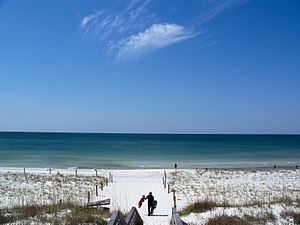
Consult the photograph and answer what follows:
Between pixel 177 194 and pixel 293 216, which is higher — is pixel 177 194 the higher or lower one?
the lower one

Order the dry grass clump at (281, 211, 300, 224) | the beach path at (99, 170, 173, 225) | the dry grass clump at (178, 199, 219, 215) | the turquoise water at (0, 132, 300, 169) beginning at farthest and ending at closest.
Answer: the turquoise water at (0, 132, 300, 169) < the beach path at (99, 170, 173, 225) < the dry grass clump at (178, 199, 219, 215) < the dry grass clump at (281, 211, 300, 224)

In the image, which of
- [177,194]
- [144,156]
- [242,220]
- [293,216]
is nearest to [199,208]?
Result: [242,220]

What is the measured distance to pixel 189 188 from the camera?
77.6 feet

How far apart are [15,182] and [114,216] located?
21.2 metres

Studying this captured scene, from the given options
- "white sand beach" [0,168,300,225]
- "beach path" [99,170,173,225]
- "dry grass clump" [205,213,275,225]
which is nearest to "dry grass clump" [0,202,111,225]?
"white sand beach" [0,168,300,225]

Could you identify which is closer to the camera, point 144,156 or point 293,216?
point 293,216

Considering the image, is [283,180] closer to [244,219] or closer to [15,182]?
[244,219]

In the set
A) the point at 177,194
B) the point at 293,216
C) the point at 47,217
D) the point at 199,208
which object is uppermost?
the point at 47,217

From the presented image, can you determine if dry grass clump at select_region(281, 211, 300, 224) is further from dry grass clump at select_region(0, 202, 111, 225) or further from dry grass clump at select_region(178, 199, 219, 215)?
dry grass clump at select_region(0, 202, 111, 225)

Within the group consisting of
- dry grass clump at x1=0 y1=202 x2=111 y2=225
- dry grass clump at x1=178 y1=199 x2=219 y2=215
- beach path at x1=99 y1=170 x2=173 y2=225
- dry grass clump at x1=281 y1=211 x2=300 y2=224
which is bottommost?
beach path at x1=99 y1=170 x2=173 y2=225

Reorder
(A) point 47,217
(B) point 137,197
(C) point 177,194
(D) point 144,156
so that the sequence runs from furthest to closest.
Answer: (D) point 144,156
(C) point 177,194
(B) point 137,197
(A) point 47,217

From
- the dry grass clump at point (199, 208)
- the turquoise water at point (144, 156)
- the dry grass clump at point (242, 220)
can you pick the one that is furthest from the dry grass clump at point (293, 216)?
the turquoise water at point (144, 156)

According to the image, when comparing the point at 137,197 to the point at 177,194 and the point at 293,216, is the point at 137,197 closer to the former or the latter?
the point at 177,194

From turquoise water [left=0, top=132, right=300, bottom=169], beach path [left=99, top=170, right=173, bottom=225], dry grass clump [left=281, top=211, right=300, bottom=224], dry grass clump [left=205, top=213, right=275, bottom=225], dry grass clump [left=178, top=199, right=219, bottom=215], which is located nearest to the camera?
dry grass clump [left=205, top=213, right=275, bottom=225]
